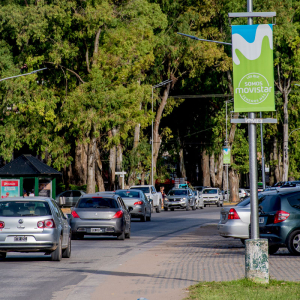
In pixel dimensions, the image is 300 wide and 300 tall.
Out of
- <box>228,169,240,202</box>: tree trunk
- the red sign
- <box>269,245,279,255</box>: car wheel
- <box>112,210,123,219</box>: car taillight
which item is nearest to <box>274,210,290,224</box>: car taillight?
<box>269,245,279,255</box>: car wheel

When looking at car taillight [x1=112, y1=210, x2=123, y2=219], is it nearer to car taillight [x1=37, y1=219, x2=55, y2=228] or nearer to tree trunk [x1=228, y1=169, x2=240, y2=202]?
car taillight [x1=37, y1=219, x2=55, y2=228]

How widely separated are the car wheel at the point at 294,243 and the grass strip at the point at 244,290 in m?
5.87

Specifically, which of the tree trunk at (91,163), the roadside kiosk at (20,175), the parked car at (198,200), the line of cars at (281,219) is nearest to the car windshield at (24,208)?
the line of cars at (281,219)

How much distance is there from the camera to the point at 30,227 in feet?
50.2

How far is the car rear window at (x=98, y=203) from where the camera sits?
22380mm

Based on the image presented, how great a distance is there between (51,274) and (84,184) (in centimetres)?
4246

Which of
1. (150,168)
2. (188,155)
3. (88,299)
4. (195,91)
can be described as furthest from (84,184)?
(88,299)

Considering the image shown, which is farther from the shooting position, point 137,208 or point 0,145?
point 0,145

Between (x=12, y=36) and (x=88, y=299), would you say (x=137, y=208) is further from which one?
(x=88, y=299)

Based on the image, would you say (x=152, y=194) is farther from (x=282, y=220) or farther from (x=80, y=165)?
(x=282, y=220)

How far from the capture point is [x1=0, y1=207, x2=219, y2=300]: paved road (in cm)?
1095

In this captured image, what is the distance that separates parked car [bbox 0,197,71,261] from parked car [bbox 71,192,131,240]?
6.13 metres

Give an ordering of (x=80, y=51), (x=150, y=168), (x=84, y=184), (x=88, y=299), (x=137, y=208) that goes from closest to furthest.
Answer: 1. (x=88, y=299)
2. (x=137, y=208)
3. (x=80, y=51)
4. (x=84, y=184)
5. (x=150, y=168)

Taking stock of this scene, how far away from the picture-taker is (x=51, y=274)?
1336cm
